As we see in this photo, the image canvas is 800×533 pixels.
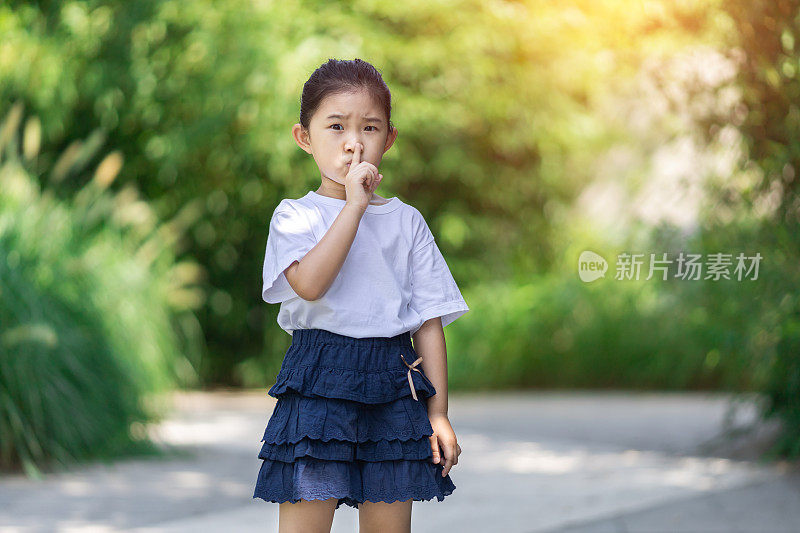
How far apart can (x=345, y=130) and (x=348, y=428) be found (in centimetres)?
57

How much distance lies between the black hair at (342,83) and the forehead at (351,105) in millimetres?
11

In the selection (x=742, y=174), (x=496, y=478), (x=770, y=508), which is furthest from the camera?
(x=742, y=174)

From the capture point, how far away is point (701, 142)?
18.0ft

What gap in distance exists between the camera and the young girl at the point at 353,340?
188 centimetres

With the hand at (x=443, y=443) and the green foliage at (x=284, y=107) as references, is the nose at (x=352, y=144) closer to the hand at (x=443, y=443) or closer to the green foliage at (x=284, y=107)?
the hand at (x=443, y=443)

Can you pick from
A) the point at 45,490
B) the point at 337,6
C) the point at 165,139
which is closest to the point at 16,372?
the point at 45,490

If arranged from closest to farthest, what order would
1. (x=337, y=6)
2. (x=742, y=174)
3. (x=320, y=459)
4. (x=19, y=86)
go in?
(x=320, y=459) → (x=742, y=174) → (x=19, y=86) → (x=337, y=6)

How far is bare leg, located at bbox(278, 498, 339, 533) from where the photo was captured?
1909 mm

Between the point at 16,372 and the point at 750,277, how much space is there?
3485mm

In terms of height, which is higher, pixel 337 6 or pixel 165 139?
pixel 337 6

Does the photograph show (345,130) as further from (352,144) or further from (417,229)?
(417,229)

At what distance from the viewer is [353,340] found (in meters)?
1.94

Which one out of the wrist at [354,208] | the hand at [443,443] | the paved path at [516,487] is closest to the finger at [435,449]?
the hand at [443,443]

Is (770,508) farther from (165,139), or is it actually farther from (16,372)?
(165,139)
